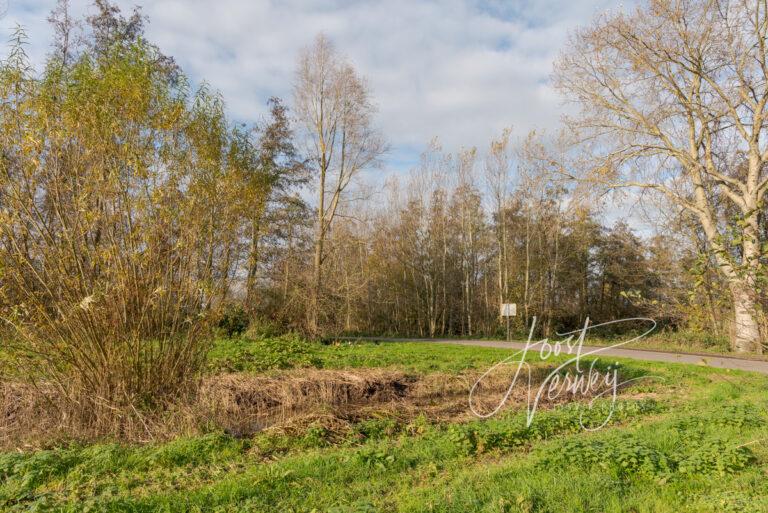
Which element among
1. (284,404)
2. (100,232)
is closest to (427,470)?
(284,404)

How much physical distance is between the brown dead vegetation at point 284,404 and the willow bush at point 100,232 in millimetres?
268

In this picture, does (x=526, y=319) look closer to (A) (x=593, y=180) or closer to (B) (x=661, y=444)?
(A) (x=593, y=180)

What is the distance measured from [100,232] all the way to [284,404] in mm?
4136

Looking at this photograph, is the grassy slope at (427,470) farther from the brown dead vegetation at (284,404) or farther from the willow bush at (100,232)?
the willow bush at (100,232)

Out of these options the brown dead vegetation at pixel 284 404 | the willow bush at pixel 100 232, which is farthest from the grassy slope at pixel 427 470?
the willow bush at pixel 100 232

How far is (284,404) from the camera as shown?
344 inches

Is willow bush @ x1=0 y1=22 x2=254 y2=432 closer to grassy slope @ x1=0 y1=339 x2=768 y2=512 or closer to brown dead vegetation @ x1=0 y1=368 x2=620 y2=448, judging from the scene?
brown dead vegetation @ x1=0 y1=368 x2=620 y2=448

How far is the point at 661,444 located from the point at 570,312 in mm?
30922

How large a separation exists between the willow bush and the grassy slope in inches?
54.6

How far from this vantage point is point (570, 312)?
34.7 m

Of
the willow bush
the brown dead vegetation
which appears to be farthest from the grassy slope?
the willow bush

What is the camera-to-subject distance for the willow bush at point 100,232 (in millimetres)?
6203

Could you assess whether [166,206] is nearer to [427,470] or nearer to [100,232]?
[100,232]

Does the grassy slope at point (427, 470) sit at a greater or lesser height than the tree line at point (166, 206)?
lesser
